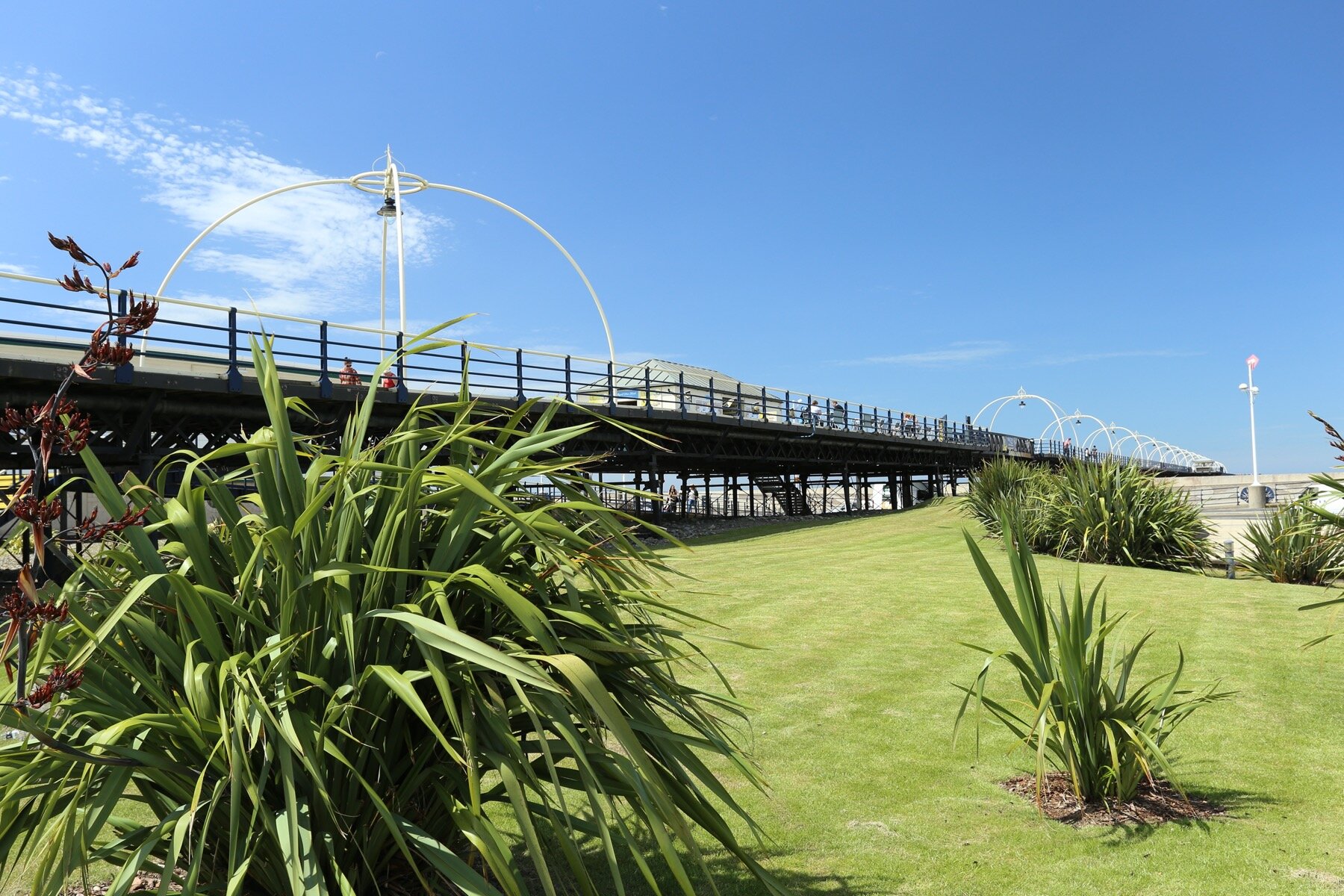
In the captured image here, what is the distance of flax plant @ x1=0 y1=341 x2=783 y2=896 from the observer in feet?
7.84

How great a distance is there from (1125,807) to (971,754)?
121 centimetres

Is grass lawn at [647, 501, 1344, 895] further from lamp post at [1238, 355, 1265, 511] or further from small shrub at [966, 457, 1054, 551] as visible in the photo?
lamp post at [1238, 355, 1265, 511]

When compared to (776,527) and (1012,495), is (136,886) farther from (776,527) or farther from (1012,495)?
(776,527)

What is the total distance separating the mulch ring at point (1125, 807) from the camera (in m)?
4.89

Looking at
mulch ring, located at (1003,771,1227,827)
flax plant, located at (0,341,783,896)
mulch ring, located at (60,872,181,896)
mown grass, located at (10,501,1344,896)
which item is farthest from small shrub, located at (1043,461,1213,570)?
mulch ring, located at (60,872,181,896)

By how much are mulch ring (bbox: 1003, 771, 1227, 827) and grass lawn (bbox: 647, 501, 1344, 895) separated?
105mm

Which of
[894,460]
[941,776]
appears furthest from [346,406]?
[894,460]

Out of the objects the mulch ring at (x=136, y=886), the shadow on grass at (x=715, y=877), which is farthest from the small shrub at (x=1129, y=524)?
the mulch ring at (x=136, y=886)

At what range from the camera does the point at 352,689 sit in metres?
2.50

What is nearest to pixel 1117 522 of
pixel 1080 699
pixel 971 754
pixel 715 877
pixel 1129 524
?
pixel 1129 524

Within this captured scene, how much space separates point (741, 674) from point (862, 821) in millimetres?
3352

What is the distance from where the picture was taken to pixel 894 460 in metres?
49.3

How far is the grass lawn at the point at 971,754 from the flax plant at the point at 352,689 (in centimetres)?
86

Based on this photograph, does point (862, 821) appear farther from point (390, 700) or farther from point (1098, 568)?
point (1098, 568)
